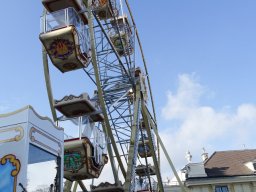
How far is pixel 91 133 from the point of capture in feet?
47.3

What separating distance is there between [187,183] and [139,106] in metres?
13.2

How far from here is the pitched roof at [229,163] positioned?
95.2ft

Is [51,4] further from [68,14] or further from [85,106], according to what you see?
[85,106]

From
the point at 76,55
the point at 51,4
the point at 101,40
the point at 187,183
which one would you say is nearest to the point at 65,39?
the point at 76,55

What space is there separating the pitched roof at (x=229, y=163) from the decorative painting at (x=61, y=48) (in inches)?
748

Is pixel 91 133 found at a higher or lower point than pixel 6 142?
higher

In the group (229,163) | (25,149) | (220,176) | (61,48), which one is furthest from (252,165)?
(25,149)

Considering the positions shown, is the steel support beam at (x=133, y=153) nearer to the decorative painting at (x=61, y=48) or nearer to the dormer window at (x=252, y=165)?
the decorative painting at (x=61, y=48)

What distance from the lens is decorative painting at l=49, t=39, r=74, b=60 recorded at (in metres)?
13.0

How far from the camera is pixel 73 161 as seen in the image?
13.2m

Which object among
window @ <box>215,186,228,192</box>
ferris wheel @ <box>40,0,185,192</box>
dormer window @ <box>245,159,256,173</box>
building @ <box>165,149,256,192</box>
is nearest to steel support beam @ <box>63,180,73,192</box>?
ferris wheel @ <box>40,0,185,192</box>

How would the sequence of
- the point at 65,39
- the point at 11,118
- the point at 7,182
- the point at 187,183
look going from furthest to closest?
the point at 187,183, the point at 65,39, the point at 11,118, the point at 7,182

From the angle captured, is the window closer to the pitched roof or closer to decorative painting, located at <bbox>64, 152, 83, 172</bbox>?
the pitched roof

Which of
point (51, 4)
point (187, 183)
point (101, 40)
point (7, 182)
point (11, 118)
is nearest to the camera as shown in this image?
point (7, 182)
